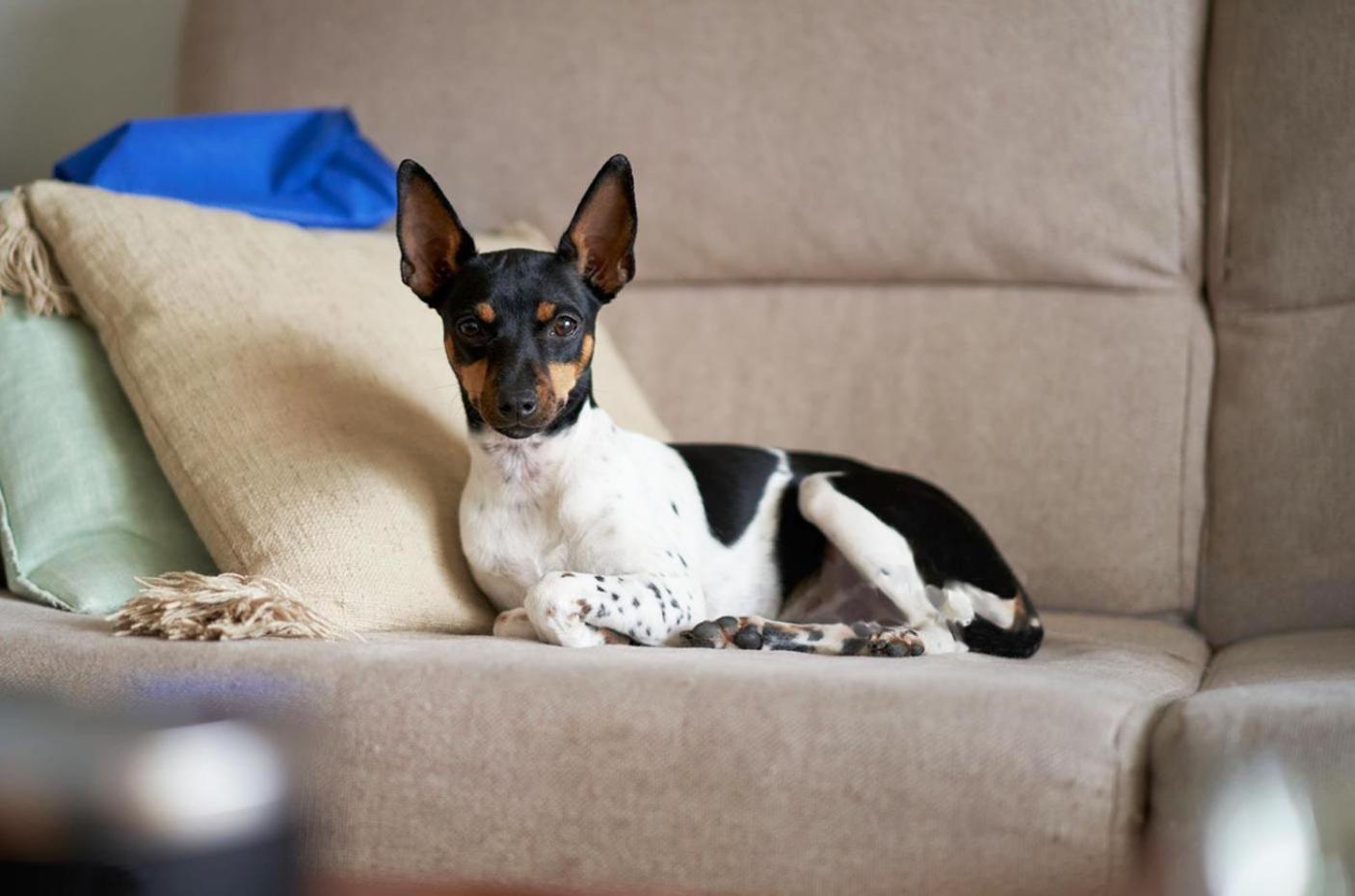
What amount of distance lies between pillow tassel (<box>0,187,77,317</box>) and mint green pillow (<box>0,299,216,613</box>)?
0.03 meters

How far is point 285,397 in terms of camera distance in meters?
2.30

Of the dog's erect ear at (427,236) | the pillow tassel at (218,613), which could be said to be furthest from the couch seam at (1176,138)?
the pillow tassel at (218,613)

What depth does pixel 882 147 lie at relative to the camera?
296cm

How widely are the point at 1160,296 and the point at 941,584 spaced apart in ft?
2.81

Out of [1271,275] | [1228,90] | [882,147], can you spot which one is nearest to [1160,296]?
[1271,275]

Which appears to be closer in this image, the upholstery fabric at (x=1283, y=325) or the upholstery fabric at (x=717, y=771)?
the upholstery fabric at (x=717, y=771)

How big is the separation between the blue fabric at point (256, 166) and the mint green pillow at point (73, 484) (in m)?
0.54

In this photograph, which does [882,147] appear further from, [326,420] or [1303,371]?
[326,420]

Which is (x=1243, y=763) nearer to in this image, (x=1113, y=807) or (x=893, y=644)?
(x=1113, y=807)

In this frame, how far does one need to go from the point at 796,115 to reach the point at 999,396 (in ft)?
2.50

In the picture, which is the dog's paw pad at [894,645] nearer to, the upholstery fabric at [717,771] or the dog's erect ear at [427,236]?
the upholstery fabric at [717,771]

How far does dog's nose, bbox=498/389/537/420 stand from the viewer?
6.78ft

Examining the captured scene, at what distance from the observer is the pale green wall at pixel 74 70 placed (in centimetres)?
369

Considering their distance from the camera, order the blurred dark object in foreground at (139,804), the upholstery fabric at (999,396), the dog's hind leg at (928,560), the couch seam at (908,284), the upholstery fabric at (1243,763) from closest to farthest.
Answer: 1. the blurred dark object in foreground at (139,804)
2. the upholstery fabric at (1243,763)
3. the dog's hind leg at (928,560)
4. the upholstery fabric at (999,396)
5. the couch seam at (908,284)
